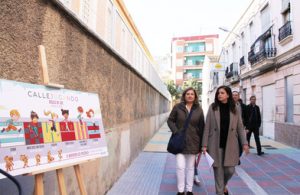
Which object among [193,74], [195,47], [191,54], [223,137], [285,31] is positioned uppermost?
[195,47]

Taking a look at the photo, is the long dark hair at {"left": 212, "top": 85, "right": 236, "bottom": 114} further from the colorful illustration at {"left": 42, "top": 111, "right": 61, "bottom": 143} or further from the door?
the door

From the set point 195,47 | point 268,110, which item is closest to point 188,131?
point 268,110

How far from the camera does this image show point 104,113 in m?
4.61

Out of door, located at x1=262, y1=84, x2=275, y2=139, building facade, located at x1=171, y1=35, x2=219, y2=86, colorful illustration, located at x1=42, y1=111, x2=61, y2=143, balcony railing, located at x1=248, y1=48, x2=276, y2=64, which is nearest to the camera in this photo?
colorful illustration, located at x1=42, y1=111, x2=61, y2=143

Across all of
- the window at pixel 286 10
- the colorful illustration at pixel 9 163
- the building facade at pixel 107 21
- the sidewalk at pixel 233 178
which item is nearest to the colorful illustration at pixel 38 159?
the colorful illustration at pixel 9 163

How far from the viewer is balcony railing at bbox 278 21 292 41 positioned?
1115 cm

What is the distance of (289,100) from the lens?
454 inches

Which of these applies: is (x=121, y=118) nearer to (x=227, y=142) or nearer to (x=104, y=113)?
(x=104, y=113)

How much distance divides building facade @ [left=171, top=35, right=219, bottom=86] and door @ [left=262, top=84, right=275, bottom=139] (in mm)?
41845

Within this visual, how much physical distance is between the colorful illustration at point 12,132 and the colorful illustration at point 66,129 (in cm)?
45

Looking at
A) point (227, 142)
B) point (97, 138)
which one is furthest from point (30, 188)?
point (227, 142)

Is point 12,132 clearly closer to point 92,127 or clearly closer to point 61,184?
point 61,184

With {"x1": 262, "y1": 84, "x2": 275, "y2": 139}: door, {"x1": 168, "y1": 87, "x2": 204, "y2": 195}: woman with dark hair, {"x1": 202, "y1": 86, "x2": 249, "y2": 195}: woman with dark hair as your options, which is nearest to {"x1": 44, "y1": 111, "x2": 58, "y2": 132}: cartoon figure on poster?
{"x1": 168, "y1": 87, "x2": 204, "y2": 195}: woman with dark hair

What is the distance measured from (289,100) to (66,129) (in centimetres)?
1098
